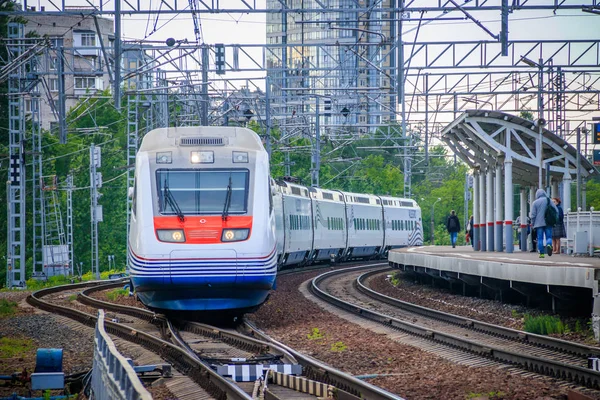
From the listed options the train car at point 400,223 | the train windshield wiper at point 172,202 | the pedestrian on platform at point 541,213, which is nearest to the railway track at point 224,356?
the train windshield wiper at point 172,202

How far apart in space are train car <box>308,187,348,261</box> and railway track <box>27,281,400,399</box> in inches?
753

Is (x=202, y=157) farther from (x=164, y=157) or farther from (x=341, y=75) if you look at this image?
(x=341, y=75)

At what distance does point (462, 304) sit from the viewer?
75.8 ft

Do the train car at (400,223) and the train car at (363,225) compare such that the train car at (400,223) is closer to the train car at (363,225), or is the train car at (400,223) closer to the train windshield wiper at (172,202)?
the train car at (363,225)

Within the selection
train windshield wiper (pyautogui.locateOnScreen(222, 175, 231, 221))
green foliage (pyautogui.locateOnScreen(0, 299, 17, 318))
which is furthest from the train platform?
green foliage (pyautogui.locateOnScreen(0, 299, 17, 318))

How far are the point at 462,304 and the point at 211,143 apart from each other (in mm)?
8273

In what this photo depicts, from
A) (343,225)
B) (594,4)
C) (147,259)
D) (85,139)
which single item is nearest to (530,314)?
(147,259)

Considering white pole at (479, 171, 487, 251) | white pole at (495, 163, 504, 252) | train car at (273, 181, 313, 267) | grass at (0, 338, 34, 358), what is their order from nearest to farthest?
grass at (0, 338, 34, 358) < white pole at (495, 163, 504, 252) < train car at (273, 181, 313, 267) < white pole at (479, 171, 487, 251)

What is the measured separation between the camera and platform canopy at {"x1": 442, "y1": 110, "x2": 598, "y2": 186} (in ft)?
88.7

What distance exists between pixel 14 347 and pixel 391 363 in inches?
251

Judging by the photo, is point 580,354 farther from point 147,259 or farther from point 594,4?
point 594,4

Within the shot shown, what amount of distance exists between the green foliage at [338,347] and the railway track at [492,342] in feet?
4.50

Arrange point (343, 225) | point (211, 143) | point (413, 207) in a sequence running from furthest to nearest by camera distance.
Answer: point (413, 207) → point (343, 225) → point (211, 143)

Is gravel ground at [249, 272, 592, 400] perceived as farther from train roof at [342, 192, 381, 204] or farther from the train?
train roof at [342, 192, 381, 204]
